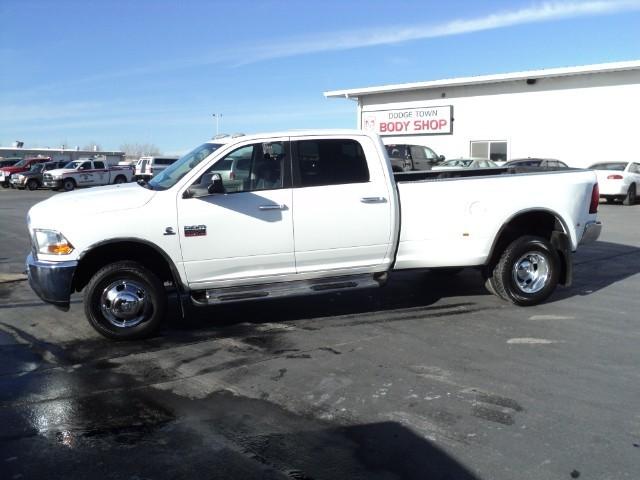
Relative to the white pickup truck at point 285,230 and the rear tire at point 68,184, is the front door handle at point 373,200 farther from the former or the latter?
the rear tire at point 68,184

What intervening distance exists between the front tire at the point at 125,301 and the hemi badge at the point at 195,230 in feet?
1.81

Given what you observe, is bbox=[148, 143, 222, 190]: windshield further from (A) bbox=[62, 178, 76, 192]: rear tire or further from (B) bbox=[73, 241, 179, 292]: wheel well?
(A) bbox=[62, 178, 76, 192]: rear tire

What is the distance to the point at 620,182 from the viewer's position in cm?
2203

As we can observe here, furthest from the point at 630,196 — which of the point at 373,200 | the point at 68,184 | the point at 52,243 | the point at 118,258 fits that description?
the point at 68,184

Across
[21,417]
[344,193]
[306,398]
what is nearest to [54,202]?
[21,417]

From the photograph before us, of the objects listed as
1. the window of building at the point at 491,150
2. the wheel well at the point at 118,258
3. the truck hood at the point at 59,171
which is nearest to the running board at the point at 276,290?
the wheel well at the point at 118,258

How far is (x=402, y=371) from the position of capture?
5371 millimetres

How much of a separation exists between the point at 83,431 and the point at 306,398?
159cm

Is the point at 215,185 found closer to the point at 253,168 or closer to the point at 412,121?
the point at 253,168

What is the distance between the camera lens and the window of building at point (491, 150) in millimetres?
31578

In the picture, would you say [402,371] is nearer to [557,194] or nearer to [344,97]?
[557,194]

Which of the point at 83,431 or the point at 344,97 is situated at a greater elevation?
the point at 344,97

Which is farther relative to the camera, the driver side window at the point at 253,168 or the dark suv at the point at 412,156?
the dark suv at the point at 412,156

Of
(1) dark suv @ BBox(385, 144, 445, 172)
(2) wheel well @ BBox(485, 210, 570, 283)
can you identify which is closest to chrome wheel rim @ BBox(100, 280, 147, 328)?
(2) wheel well @ BBox(485, 210, 570, 283)
